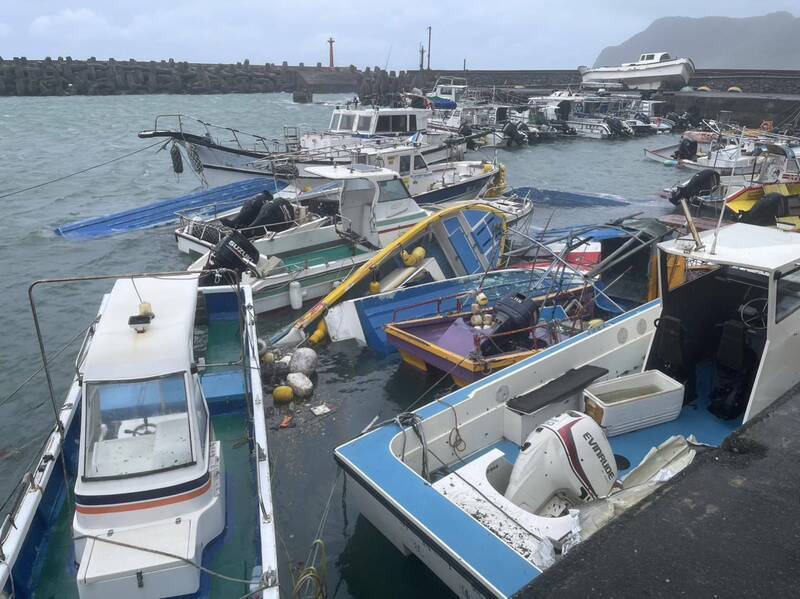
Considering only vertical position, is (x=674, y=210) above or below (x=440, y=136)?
below

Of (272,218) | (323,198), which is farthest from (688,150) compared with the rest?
(272,218)

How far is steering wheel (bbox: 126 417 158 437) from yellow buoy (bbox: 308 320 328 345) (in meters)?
5.69

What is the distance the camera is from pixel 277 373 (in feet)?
29.2

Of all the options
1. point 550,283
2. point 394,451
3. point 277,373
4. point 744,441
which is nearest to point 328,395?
point 277,373

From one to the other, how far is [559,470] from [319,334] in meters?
5.96

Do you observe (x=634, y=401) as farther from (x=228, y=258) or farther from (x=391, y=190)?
(x=391, y=190)

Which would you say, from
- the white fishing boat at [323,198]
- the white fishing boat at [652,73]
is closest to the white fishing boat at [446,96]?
the white fishing boat at [323,198]

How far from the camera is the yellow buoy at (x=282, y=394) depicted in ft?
27.4

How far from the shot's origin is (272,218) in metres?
12.9

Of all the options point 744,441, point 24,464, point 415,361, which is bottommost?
point 24,464

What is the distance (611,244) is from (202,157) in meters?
13.4

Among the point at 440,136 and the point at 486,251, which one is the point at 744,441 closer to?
the point at 486,251

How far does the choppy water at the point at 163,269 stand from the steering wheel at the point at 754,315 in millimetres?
4106

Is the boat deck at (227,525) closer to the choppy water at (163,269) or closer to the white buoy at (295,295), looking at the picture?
the choppy water at (163,269)
